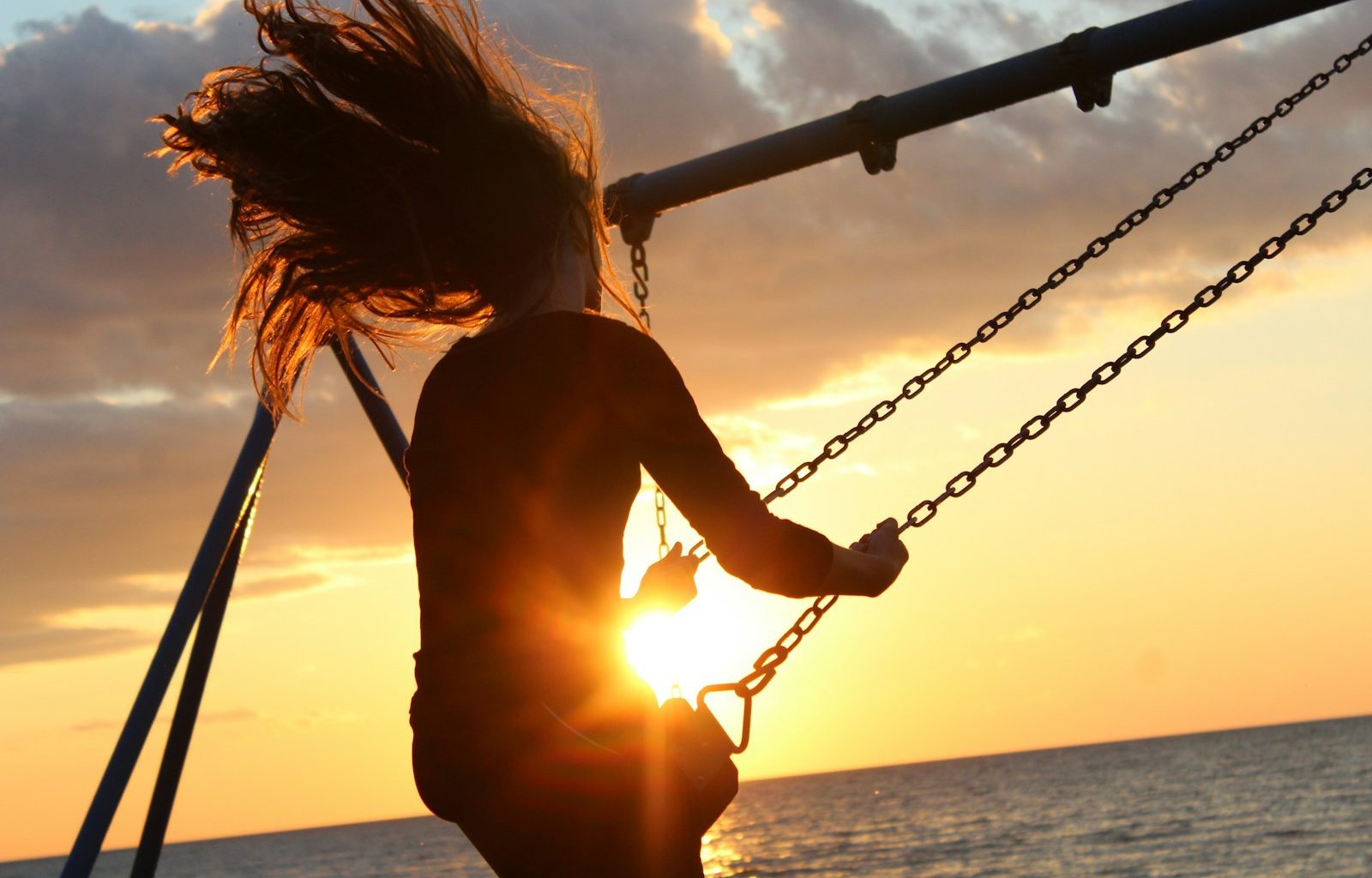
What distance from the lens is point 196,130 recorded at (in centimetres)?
278

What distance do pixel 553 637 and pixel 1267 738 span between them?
171m

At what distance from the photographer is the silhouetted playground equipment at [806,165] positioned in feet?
13.9

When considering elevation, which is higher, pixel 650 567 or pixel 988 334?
pixel 988 334

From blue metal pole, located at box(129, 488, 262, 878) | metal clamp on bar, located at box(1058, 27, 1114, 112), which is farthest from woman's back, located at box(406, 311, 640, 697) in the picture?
blue metal pole, located at box(129, 488, 262, 878)

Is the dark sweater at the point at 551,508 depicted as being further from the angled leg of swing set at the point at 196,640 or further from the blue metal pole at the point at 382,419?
the blue metal pole at the point at 382,419

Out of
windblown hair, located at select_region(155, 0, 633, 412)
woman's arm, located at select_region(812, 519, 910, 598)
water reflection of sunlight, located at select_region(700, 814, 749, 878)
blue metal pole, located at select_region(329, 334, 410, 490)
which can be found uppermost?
water reflection of sunlight, located at select_region(700, 814, 749, 878)

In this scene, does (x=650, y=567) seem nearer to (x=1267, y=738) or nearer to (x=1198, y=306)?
(x=1198, y=306)

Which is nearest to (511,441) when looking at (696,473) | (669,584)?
(696,473)

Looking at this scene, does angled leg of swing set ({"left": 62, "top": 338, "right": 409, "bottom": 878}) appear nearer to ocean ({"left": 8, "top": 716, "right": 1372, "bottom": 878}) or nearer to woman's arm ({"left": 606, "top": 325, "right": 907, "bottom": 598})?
woman's arm ({"left": 606, "top": 325, "right": 907, "bottom": 598})

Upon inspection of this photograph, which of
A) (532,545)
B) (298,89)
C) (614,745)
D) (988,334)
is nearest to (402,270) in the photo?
(298,89)

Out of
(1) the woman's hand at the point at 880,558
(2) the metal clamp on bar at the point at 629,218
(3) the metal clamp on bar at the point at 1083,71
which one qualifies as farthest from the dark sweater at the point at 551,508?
(2) the metal clamp on bar at the point at 629,218

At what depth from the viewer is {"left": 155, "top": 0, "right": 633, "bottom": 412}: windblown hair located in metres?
2.51

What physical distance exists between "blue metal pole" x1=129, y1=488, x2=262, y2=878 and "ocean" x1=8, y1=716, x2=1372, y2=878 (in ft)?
157

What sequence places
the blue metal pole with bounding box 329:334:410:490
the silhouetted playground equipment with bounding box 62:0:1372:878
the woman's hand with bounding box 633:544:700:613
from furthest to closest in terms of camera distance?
the blue metal pole with bounding box 329:334:410:490
the silhouetted playground equipment with bounding box 62:0:1372:878
the woman's hand with bounding box 633:544:700:613
